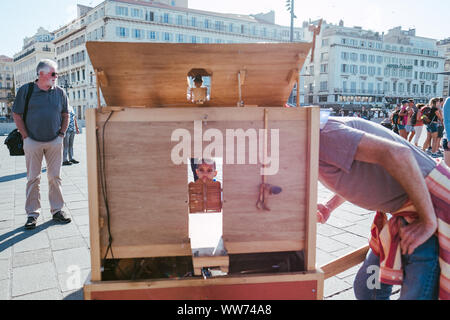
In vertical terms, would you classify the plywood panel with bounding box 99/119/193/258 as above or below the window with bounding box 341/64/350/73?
below

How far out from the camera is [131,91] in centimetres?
183

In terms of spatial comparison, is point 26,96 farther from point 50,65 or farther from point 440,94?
point 440,94

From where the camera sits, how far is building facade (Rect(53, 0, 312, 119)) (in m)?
45.4

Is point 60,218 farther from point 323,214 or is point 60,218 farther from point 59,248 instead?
point 323,214

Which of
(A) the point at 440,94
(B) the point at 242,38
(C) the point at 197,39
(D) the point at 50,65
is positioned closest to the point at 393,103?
(A) the point at 440,94

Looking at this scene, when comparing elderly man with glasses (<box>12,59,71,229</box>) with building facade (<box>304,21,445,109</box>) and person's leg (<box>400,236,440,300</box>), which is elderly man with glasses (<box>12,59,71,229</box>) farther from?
building facade (<box>304,21,445,109</box>)

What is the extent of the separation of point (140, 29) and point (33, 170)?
153 ft

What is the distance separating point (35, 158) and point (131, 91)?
95.1 inches

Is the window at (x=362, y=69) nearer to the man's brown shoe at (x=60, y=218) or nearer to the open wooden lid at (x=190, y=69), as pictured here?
the man's brown shoe at (x=60, y=218)

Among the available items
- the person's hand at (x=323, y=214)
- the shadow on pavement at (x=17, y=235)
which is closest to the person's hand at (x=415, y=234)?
the person's hand at (x=323, y=214)

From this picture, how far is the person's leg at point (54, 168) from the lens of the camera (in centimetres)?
380

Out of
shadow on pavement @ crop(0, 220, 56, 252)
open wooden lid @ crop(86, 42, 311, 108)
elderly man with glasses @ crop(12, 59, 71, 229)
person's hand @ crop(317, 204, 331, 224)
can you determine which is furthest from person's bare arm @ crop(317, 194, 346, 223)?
elderly man with glasses @ crop(12, 59, 71, 229)

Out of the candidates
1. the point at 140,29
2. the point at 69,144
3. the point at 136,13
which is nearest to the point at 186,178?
the point at 69,144
